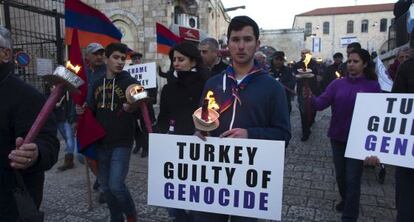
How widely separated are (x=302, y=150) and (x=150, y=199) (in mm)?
5567

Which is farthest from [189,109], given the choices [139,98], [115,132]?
[115,132]

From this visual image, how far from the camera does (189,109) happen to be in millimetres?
3527

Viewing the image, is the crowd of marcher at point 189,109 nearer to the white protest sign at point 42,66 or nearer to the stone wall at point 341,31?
the white protest sign at point 42,66

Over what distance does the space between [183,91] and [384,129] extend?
1875mm

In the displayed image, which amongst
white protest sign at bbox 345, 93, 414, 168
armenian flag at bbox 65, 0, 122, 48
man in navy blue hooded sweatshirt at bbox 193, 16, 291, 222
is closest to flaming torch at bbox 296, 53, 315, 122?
white protest sign at bbox 345, 93, 414, 168

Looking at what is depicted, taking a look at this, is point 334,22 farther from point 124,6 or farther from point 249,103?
point 249,103

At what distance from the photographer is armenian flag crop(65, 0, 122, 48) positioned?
437 cm

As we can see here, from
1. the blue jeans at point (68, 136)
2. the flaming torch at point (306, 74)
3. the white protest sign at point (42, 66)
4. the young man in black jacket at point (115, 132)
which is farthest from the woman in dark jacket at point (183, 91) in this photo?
the white protest sign at point (42, 66)

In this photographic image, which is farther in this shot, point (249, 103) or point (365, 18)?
point (365, 18)

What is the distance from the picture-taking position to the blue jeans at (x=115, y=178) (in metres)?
3.46

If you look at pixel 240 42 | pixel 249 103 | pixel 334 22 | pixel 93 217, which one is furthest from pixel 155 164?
pixel 334 22

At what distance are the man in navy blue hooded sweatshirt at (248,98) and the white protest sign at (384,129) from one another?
0.95 meters

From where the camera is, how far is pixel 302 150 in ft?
24.6

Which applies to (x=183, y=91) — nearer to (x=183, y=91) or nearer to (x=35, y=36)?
(x=183, y=91)
